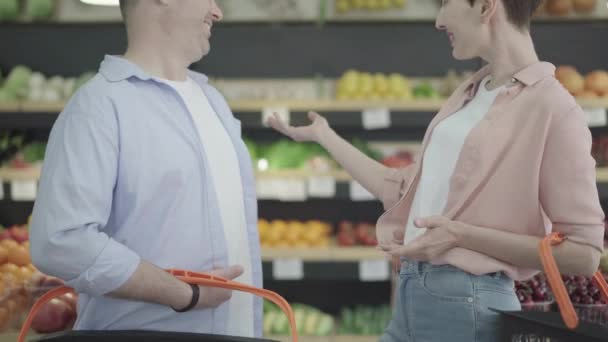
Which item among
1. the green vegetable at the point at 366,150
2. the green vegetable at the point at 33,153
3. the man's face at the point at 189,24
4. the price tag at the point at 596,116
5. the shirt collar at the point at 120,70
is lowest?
the green vegetable at the point at 33,153

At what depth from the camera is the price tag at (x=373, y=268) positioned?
435 cm

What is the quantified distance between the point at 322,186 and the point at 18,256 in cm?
184

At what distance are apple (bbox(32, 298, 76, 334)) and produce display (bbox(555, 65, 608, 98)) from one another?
318cm

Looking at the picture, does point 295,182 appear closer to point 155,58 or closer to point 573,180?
point 155,58

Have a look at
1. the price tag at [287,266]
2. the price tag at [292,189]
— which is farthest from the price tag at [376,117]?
the price tag at [287,266]

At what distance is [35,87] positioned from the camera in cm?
483

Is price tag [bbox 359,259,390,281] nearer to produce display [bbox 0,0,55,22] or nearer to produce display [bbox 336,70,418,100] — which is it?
produce display [bbox 336,70,418,100]

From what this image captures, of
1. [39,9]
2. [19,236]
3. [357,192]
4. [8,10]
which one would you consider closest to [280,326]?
[357,192]

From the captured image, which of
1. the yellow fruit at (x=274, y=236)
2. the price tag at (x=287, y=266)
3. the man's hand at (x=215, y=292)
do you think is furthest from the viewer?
the yellow fruit at (x=274, y=236)

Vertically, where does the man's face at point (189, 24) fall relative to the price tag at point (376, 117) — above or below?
above

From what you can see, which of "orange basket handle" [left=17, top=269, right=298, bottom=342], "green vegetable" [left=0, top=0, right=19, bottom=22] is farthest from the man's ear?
"green vegetable" [left=0, top=0, right=19, bottom=22]

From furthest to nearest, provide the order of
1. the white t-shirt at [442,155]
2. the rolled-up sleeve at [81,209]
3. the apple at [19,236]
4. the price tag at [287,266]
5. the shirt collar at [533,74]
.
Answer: the price tag at [287,266] < the apple at [19,236] < the white t-shirt at [442,155] < the shirt collar at [533,74] < the rolled-up sleeve at [81,209]

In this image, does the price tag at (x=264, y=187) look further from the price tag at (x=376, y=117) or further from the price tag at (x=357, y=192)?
the price tag at (x=376, y=117)

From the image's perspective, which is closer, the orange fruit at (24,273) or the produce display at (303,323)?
the orange fruit at (24,273)
